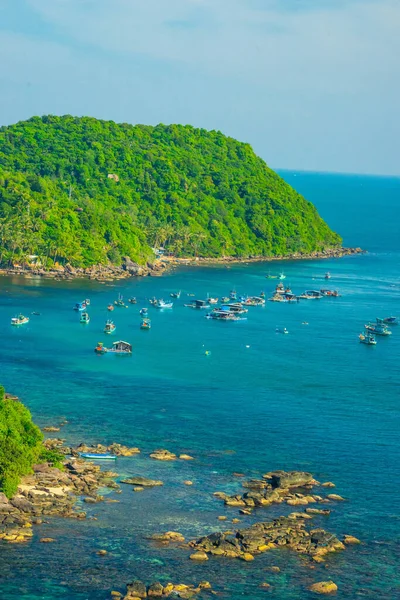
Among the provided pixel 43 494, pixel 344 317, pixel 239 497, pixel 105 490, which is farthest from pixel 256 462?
pixel 344 317

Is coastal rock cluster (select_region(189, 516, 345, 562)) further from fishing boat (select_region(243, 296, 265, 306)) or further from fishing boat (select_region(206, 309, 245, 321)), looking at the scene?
fishing boat (select_region(243, 296, 265, 306))

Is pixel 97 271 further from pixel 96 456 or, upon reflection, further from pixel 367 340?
pixel 96 456

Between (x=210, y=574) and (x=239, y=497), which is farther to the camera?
(x=239, y=497)

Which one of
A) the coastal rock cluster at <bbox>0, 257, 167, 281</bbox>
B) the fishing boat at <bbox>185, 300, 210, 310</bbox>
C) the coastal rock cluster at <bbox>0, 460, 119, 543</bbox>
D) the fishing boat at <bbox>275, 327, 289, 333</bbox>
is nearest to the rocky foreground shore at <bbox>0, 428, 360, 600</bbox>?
the coastal rock cluster at <bbox>0, 460, 119, 543</bbox>

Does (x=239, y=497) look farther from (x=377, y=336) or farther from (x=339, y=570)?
(x=377, y=336)

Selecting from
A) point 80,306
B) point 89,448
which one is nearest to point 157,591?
point 89,448

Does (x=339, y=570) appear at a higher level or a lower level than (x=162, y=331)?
lower

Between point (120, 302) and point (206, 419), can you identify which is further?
point (120, 302)
